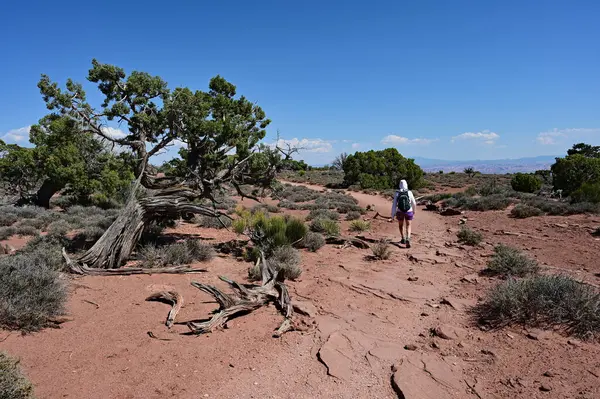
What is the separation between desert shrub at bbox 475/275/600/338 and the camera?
4543 mm

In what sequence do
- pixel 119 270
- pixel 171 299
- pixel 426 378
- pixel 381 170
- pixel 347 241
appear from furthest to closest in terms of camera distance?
1. pixel 381 170
2. pixel 347 241
3. pixel 119 270
4. pixel 171 299
5. pixel 426 378

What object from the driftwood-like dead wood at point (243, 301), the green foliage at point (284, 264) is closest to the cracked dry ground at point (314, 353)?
the driftwood-like dead wood at point (243, 301)

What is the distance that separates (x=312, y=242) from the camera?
9.91 meters

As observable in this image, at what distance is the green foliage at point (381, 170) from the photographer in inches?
1470

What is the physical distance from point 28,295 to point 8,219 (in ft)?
34.3

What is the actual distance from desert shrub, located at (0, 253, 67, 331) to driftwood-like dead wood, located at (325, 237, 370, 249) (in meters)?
7.00

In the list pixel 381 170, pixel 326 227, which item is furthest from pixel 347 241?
pixel 381 170

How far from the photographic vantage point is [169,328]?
4.97m

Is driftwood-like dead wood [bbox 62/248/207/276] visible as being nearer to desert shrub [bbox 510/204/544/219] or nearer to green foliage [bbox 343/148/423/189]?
desert shrub [bbox 510/204/544/219]

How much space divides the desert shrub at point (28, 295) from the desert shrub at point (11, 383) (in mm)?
1649

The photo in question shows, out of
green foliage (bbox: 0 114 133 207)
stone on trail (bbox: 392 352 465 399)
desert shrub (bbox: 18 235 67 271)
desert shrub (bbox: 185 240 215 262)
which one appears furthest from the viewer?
green foliage (bbox: 0 114 133 207)

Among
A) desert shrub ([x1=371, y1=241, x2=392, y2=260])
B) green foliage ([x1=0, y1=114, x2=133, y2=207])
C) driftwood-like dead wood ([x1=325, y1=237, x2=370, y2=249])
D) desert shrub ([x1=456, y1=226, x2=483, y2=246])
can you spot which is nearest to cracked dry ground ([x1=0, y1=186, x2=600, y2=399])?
desert shrub ([x1=371, y1=241, x2=392, y2=260])

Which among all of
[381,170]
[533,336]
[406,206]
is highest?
[381,170]

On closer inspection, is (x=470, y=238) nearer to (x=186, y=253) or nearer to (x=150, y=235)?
(x=186, y=253)
